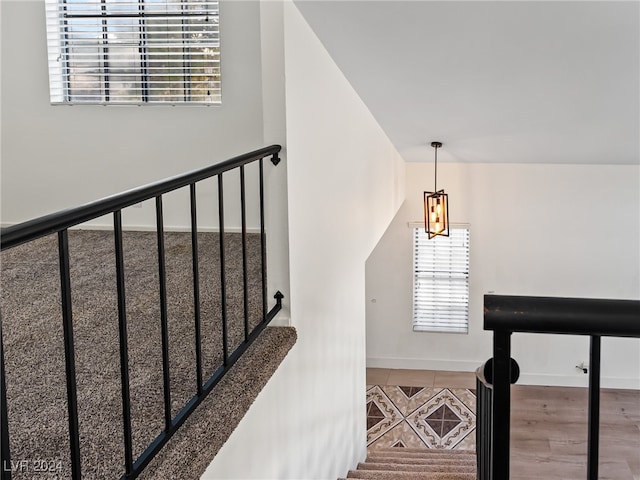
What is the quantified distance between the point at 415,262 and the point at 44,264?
5725mm

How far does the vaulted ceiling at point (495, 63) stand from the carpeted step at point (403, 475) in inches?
89.6

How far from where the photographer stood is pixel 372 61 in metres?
3.07

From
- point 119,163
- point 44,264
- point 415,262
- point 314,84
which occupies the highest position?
point 314,84

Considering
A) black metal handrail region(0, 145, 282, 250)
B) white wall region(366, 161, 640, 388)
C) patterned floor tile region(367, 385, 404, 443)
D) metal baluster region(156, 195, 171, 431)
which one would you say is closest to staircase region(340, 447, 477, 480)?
patterned floor tile region(367, 385, 404, 443)

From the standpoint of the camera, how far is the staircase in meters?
4.01

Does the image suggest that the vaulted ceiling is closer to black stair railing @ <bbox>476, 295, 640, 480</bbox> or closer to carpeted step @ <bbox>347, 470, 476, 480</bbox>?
black stair railing @ <bbox>476, 295, 640, 480</bbox>

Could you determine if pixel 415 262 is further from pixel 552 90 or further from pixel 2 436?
pixel 2 436

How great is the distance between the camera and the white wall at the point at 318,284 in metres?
2.36

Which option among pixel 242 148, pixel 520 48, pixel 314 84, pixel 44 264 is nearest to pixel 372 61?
pixel 314 84

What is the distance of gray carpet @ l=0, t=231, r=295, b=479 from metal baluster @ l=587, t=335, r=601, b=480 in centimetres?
98

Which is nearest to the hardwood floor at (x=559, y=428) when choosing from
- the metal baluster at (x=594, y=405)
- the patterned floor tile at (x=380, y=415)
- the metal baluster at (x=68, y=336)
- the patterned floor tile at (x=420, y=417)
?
the patterned floor tile at (x=420, y=417)

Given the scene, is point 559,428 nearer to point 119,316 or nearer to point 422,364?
point 422,364

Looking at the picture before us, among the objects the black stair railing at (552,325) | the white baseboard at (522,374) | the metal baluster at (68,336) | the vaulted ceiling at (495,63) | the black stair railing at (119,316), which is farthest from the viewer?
the white baseboard at (522,374)

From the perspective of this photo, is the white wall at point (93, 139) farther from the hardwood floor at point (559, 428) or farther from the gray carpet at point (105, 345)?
the hardwood floor at point (559, 428)
